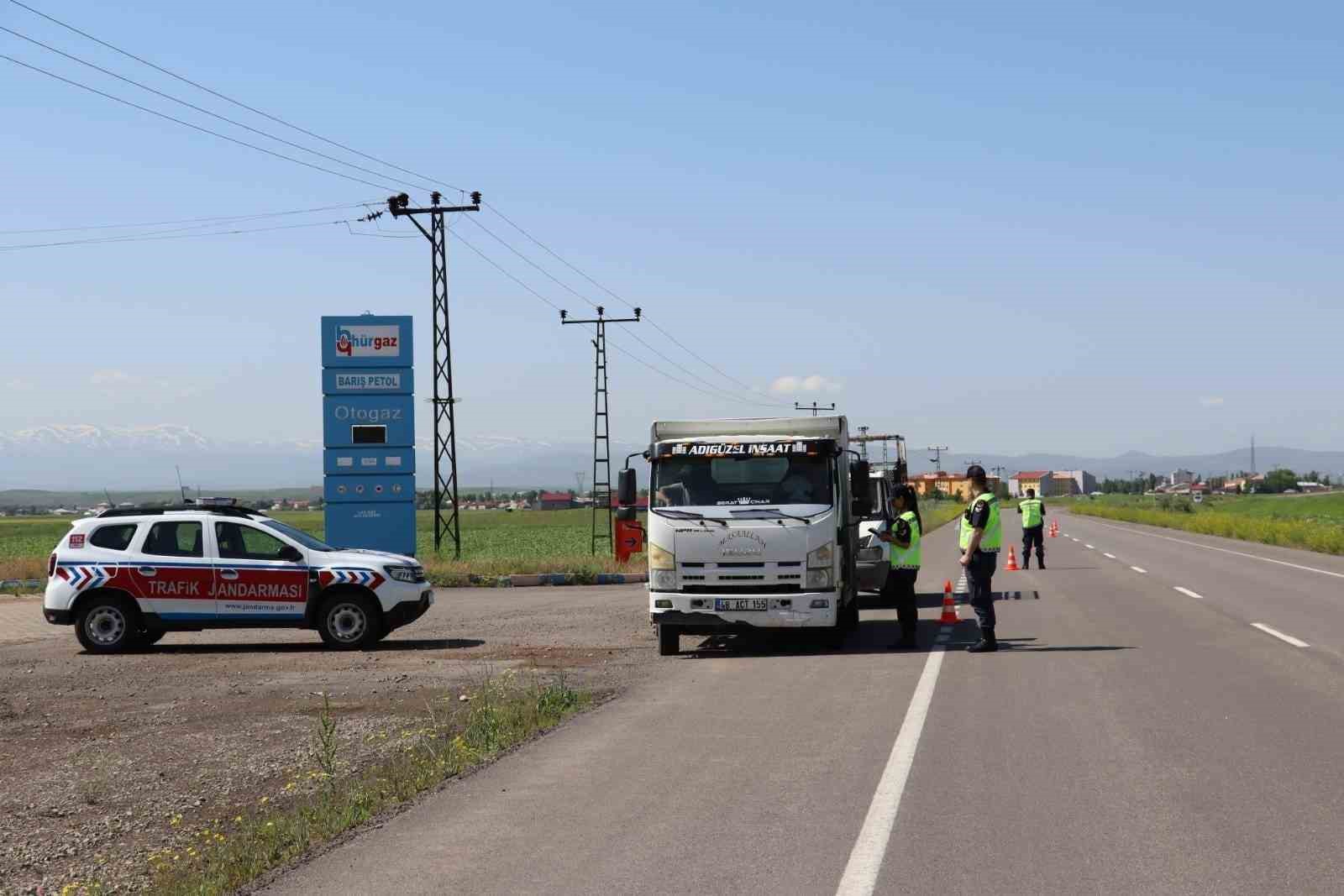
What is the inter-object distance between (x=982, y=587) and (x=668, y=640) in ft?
11.8

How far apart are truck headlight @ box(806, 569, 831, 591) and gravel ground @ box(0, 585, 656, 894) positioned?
2060mm

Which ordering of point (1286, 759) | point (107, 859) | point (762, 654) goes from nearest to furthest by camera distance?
1. point (107, 859)
2. point (1286, 759)
3. point (762, 654)

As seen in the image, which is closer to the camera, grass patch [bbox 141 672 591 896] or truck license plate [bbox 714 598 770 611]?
→ grass patch [bbox 141 672 591 896]

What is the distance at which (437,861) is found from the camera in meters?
6.84

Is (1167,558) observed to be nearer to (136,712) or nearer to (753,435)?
(753,435)

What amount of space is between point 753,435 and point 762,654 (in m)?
2.53

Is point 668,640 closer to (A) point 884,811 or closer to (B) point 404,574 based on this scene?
(B) point 404,574

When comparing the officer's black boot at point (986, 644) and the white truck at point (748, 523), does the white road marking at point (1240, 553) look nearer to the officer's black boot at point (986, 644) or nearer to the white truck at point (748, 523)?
the officer's black boot at point (986, 644)

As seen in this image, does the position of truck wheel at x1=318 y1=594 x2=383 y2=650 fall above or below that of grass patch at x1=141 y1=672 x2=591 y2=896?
above

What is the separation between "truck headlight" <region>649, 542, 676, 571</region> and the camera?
52.5ft

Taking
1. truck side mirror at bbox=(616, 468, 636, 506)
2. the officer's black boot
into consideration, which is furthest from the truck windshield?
the officer's black boot

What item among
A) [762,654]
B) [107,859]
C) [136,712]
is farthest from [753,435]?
[107,859]

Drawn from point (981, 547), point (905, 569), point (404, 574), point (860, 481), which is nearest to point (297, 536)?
point (404, 574)

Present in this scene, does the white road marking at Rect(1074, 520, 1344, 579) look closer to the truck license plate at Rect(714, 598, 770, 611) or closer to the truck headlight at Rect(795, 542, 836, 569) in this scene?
the truck headlight at Rect(795, 542, 836, 569)
